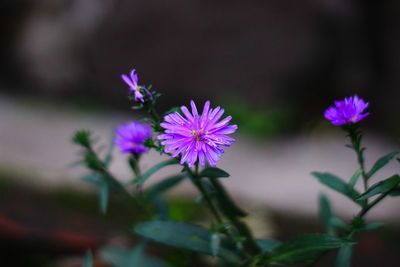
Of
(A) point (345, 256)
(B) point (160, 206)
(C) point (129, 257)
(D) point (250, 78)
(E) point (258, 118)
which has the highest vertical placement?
Result: (D) point (250, 78)

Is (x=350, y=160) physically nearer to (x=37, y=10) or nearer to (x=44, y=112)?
(x=44, y=112)

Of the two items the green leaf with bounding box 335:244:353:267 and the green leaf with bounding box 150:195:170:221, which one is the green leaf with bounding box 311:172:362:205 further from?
the green leaf with bounding box 150:195:170:221

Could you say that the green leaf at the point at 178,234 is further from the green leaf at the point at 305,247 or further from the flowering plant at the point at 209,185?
the green leaf at the point at 305,247

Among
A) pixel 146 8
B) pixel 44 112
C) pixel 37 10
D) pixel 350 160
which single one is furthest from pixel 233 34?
pixel 37 10

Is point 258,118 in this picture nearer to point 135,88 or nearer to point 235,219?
point 235,219

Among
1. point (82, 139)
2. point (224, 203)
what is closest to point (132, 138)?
point (82, 139)

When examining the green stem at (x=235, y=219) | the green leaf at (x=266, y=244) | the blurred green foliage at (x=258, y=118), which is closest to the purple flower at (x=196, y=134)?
the green stem at (x=235, y=219)

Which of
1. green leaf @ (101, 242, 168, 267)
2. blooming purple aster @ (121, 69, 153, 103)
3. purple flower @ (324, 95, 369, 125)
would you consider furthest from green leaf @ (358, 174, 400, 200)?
green leaf @ (101, 242, 168, 267)
